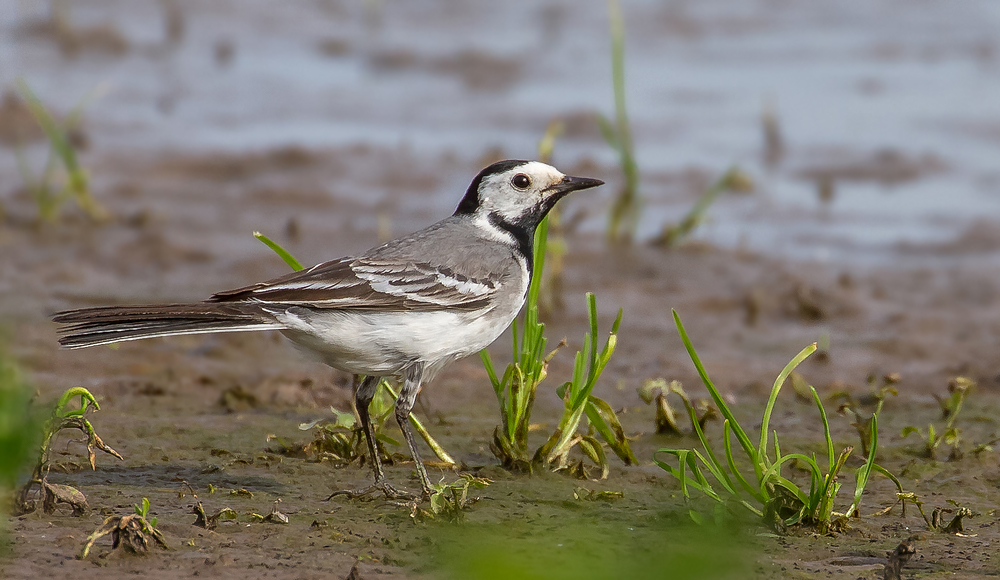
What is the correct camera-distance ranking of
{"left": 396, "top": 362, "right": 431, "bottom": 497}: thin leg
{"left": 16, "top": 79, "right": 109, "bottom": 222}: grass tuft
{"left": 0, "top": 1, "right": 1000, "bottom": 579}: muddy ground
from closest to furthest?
{"left": 0, "top": 1, "right": 1000, "bottom": 579}: muddy ground < {"left": 396, "top": 362, "right": 431, "bottom": 497}: thin leg < {"left": 16, "top": 79, "right": 109, "bottom": 222}: grass tuft

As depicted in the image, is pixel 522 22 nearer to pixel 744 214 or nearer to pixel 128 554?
pixel 744 214

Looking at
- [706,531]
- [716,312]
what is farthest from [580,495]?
[716,312]

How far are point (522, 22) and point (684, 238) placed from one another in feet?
29.6

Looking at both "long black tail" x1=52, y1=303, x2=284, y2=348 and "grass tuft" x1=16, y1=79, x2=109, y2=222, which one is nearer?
"long black tail" x1=52, y1=303, x2=284, y2=348

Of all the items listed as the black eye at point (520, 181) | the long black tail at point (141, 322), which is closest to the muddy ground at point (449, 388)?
the long black tail at point (141, 322)

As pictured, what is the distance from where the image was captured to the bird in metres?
4.86

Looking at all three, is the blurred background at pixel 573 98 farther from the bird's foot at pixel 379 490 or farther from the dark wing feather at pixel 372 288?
the bird's foot at pixel 379 490

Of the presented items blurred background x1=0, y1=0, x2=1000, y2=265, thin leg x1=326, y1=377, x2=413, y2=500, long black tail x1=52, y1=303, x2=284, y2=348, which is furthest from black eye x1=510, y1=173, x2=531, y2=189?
blurred background x1=0, y1=0, x2=1000, y2=265

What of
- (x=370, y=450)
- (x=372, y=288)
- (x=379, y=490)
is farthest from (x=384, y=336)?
(x=379, y=490)

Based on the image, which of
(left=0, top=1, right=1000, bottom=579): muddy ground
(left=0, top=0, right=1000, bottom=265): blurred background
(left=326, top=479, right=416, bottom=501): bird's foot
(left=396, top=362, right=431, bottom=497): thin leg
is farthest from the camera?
(left=0, top=0, right=1000, bottom=265): blurred background

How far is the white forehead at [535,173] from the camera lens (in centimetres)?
603

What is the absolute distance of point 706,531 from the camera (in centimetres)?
188

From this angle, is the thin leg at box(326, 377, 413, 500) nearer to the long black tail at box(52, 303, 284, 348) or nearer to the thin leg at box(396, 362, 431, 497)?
the thin leg at box(396, 362, 431, 497)

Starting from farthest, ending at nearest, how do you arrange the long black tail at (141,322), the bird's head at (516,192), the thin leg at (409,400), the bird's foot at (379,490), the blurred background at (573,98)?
1. the blurred background at (573,98)
2. the bird's head at (516,192)
3. the thin leg at (409,400)
4. the bird's foot at (379,490)
5. the long black tail at (141,322)
